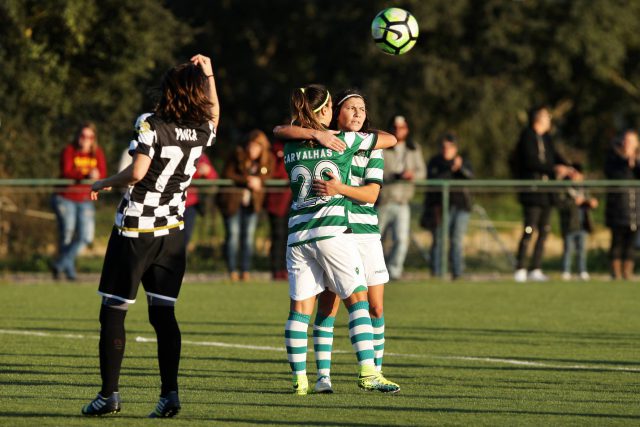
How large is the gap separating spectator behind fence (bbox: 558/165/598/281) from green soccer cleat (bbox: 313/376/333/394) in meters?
12.2

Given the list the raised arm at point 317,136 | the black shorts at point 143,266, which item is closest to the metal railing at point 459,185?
the raised arm at point 317,136

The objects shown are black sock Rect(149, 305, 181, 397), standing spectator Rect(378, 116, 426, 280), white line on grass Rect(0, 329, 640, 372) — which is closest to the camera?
black sock Rect(149, 305, 181, 397)

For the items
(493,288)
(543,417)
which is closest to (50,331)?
(543,417)

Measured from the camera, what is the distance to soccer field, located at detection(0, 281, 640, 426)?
747 centimetres

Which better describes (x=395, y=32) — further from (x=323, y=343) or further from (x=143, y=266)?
(x=143, y=266)

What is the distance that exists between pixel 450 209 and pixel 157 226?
12655 millimetres

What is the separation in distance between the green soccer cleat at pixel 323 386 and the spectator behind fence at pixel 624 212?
12.4 meters

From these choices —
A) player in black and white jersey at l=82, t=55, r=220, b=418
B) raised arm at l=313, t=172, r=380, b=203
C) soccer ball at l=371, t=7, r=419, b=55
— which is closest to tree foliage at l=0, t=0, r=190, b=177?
soccer ball at l=371, t=7, r=419, b=55

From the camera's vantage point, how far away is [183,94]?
7.20m

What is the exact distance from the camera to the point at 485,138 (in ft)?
135

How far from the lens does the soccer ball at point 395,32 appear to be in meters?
11.1

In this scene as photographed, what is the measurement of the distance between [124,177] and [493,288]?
11.9m

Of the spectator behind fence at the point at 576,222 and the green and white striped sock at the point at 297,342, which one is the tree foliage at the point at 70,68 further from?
the green and white striped sock at the point at 297,342

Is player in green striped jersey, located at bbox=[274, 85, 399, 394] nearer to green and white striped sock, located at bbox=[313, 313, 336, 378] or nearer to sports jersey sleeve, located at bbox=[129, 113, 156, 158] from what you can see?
green and white striped sock, located at bbox=[313, 313, 336, 378]
